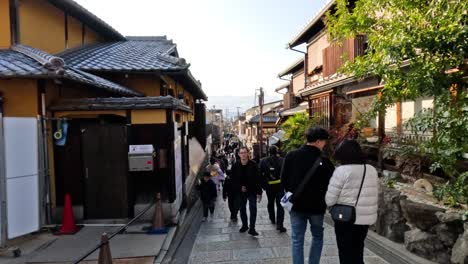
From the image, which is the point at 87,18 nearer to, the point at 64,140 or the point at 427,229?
the point at 64,140

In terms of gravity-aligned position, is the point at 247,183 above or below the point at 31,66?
below

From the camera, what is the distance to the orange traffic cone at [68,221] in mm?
6805

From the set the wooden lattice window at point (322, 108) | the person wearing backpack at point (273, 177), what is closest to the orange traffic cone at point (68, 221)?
the person wearing backpack at point (273, 177)

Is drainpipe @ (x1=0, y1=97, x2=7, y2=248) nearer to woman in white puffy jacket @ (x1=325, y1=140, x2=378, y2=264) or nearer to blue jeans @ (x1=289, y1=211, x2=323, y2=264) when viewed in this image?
blue jeans @ (x1=289, y1=211, x2=323, y2=264)

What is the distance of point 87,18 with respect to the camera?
1228 cm

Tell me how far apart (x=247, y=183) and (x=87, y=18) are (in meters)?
9.53

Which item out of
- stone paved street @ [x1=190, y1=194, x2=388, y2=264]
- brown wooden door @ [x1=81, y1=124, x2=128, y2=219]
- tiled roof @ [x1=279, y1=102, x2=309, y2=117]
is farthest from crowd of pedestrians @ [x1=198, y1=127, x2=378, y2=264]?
tiled roof @ [x1=279, y1=102, x2=309, y2=117]

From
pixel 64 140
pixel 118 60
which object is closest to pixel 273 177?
pixel 64 140

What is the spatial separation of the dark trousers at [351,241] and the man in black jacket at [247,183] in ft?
9.76

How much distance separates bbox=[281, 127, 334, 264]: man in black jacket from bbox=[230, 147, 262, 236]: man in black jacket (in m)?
2.44

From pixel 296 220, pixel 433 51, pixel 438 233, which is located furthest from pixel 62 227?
pixel 433 51

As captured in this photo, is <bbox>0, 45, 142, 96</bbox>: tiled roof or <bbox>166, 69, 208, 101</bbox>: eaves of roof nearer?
<bbox>0, 45, 142, 96</bbox>: tiled roof

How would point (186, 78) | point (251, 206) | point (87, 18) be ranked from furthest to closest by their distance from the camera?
point (186, 78) → point (87, 18) → point (251, 206)

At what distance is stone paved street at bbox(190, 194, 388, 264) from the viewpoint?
5.52 meters
